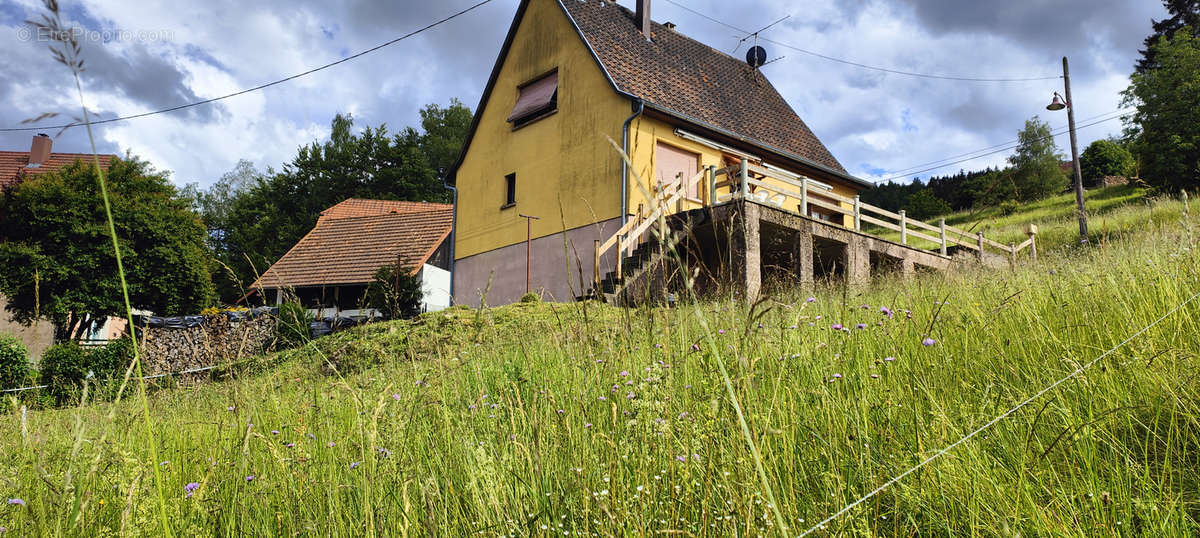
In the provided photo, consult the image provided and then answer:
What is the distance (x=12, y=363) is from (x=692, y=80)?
1638cm

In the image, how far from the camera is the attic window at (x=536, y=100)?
17436 mm

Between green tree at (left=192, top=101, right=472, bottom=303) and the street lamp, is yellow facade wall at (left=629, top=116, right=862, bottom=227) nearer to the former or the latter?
the street lamp

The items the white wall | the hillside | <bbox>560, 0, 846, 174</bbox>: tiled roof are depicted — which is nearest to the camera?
the hillside

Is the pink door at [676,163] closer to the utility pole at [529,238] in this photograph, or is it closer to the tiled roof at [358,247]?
the utility pole at [529,238]

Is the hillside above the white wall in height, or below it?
below

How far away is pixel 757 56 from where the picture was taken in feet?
72.7

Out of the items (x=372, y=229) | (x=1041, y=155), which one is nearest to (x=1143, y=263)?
(x=372, y=229)

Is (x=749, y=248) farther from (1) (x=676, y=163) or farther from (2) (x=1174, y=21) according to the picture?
(2) (x=1174, y=21)

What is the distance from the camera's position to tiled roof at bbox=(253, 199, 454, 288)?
28281 mm

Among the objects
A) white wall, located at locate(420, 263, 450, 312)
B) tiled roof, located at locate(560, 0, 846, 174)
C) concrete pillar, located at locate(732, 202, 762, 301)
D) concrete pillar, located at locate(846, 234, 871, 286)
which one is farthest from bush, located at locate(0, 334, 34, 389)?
white wall, located at locate(420, 263, 450, 312)

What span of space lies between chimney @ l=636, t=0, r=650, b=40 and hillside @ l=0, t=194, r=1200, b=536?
1680cm

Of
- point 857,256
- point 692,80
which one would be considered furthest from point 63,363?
point 692,80

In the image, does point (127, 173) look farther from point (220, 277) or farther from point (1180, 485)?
point (1180, 485)

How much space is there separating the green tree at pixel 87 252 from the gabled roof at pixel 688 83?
A: 12749mm
